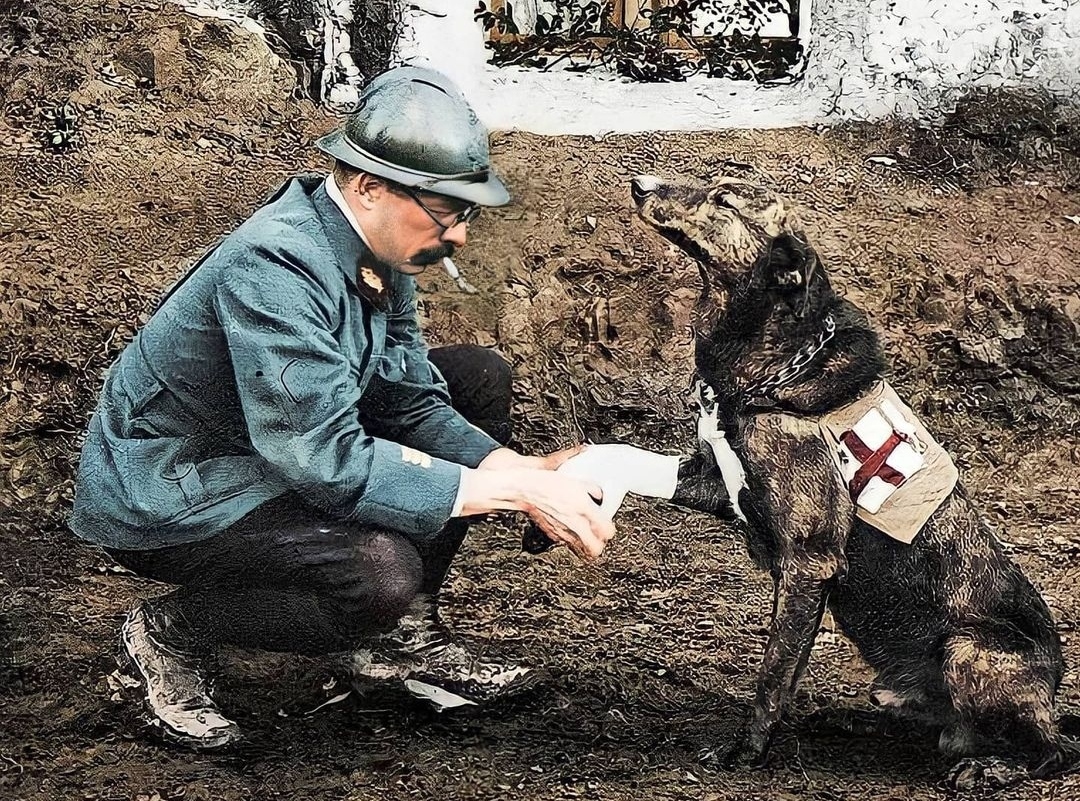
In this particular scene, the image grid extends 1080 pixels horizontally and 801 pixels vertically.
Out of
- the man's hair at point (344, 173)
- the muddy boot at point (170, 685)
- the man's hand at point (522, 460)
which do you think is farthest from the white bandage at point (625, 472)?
the muddy boot at point (170, 685)

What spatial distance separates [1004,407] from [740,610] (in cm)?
129

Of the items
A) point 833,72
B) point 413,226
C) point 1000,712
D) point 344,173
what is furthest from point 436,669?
→ point 833,72

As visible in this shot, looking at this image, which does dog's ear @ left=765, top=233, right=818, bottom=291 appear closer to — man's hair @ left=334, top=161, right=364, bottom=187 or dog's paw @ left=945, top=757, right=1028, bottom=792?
man's hair @ left=334, top=161, right=364, bottom=187

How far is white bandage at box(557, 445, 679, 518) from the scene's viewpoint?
5207 millimetres

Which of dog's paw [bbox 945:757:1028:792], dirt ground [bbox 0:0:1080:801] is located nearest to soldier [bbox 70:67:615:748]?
dirt ground [bbox 0:0:1080:801]

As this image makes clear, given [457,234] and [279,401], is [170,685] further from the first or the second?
[457,234]

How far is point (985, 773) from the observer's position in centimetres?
520

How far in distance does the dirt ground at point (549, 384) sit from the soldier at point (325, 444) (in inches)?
4.4

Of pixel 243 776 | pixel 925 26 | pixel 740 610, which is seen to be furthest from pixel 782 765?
pixel 925 26

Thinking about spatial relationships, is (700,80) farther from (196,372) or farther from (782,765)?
(782,765)

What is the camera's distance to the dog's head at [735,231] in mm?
5000

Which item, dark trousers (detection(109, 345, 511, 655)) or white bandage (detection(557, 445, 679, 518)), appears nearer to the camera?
dark trousers (detection(109, 345, 511, 655))

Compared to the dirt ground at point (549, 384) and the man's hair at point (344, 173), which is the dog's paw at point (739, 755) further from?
the man's hair at point (344, 173)

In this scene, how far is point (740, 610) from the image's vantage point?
5246 millimetres
